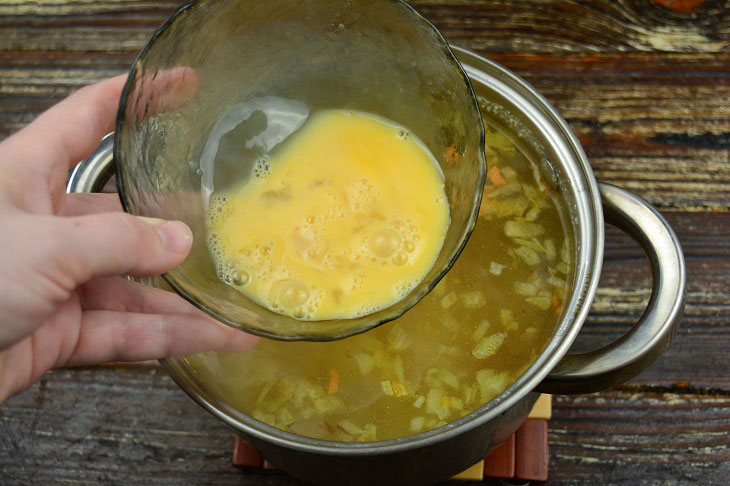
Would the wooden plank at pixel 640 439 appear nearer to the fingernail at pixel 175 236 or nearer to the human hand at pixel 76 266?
the human hand at pixel 76 266

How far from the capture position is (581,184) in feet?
3.82

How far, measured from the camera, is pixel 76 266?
0.90m

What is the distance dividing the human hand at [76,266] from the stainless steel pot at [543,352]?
53 millimetres

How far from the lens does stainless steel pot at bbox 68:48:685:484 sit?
999 mm

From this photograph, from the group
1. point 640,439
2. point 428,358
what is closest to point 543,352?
point 428,358

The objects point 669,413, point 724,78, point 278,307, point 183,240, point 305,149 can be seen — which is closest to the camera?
point 183,240

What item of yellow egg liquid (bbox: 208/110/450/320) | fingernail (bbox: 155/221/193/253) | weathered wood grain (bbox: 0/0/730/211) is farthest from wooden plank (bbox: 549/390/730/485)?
fingernail (bbox: 155/221/193/253)

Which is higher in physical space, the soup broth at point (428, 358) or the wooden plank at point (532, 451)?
the soup broth at point (428, 358)

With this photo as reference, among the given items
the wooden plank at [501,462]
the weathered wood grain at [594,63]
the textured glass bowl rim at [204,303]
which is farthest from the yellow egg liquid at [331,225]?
the weathered wood grain at [594,63]

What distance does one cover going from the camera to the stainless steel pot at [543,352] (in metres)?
1.00

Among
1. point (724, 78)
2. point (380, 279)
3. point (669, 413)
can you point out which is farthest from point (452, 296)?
point (724, 78)

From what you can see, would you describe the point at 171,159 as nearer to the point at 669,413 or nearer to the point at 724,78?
the point at 669,413

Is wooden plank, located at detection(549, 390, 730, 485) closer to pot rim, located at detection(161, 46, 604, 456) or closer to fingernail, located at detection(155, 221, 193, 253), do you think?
pot rim, located at detection(161, 46, 604, 456)

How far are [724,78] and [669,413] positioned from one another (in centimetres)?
77
